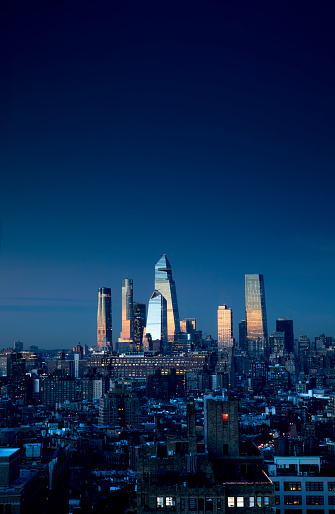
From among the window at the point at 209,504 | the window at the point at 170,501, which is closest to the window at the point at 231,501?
the window at the point at 209,504

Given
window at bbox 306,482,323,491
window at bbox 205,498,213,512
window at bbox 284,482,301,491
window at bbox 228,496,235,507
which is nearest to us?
window at bbox 205,498,213,512

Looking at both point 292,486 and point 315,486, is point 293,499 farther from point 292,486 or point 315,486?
point 315,486

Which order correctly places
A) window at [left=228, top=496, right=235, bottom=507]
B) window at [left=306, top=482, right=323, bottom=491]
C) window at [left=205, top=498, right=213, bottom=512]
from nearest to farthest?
1. window at [left=205, top=498, right=213, bottom=512]
2. window at [left=228, top=496, right=235, bottom=507]
3. window at [left=306, top=482, right=323, bottom=491]

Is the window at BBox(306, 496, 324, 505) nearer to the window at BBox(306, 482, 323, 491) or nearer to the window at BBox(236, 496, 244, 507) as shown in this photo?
the window at BBox(306, 482, 323, 491)

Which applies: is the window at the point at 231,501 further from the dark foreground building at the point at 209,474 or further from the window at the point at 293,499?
the window at the point at 293,499

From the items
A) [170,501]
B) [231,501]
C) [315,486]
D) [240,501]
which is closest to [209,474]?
[231,501]

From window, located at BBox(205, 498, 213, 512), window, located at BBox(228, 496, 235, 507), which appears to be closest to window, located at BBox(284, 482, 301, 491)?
window, located at BBox(228, 496, 235, 507)

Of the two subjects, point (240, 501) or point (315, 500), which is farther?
point (315, 500)

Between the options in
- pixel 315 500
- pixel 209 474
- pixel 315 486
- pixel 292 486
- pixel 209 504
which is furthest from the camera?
pixel 292 486
